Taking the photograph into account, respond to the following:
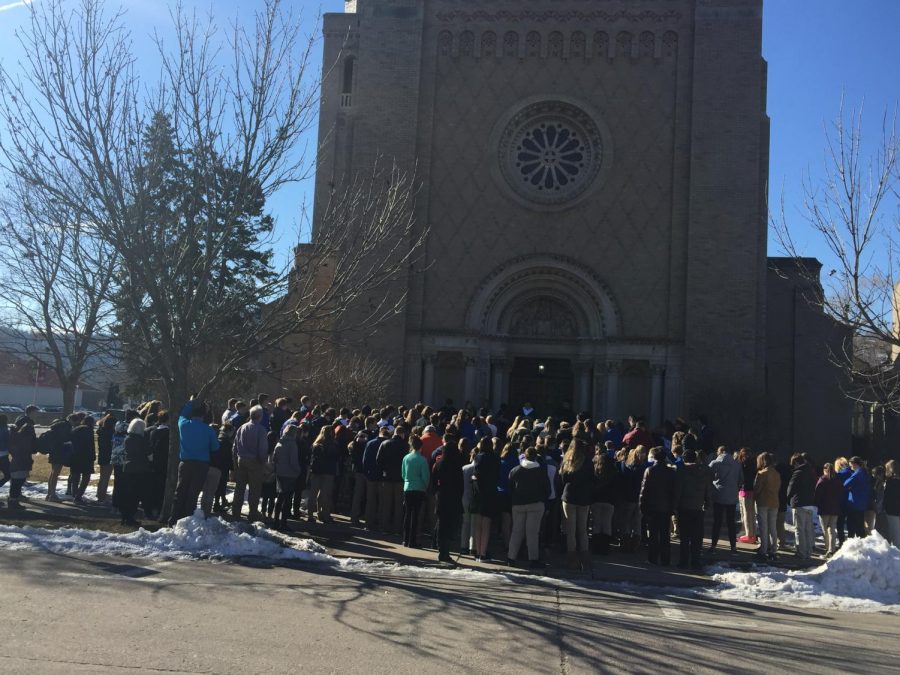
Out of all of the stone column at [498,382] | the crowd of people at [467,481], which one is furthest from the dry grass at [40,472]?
the stone column at [498,382]

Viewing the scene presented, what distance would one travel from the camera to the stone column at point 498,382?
27.4 metres

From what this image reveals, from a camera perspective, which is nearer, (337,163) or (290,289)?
(290,289)

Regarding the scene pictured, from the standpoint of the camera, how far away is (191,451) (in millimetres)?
10289

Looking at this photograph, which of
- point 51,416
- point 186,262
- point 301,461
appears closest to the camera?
point 186,262

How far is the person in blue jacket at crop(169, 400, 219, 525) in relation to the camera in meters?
10.3

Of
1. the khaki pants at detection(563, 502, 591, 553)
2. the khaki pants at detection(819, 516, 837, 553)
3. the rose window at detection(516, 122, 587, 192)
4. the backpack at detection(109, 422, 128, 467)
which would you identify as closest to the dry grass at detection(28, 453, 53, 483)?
A: the backpack at detection(109, 422, 128, 467)

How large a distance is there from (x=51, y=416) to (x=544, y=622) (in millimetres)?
48965

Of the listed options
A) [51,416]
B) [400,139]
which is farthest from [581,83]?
[51,416]

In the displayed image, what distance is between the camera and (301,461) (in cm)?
1248

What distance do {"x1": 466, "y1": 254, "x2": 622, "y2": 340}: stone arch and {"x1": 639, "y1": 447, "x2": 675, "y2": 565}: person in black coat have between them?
16.1 m

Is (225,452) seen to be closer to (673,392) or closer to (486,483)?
(486,483)

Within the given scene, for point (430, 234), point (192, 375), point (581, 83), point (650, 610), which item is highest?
point (581, 83)

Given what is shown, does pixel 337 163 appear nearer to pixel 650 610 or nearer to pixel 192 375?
pixel 192 375

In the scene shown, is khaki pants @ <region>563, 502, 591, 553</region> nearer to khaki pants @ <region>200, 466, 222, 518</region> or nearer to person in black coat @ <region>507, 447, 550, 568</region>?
person in black coat @ <region>507, 447, 550, 568</region>
